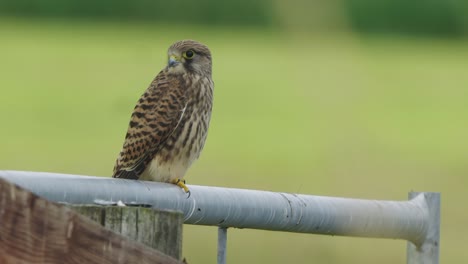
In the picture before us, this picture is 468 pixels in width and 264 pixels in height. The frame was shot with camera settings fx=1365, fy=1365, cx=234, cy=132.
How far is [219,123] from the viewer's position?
1639 cm

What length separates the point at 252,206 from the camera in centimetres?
268

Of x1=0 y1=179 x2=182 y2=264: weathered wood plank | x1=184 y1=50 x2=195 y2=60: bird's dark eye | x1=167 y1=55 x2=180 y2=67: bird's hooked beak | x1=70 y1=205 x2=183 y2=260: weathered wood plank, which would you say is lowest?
x1=0 y1=179 x2=182 y2=264: weathered wood plank

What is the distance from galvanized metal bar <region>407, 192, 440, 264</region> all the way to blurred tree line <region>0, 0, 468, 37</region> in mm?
14098

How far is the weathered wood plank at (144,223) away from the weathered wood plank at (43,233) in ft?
0.38

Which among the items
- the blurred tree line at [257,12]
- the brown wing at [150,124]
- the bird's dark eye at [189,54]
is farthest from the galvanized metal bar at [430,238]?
the blurred tree line at [257,12]

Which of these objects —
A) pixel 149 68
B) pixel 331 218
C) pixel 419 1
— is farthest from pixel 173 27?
pixel 331 218

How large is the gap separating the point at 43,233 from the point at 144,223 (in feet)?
0.81

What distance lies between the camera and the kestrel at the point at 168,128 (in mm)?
4250

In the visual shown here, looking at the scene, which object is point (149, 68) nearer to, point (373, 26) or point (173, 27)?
point (173, 27)

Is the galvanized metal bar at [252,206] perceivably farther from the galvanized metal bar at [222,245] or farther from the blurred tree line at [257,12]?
the blurred tree line at [257,12]

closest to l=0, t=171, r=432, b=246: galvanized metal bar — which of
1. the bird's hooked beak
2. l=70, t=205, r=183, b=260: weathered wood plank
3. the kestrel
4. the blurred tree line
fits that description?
l=70, t=205, r=183, b=260: weathered wood plank

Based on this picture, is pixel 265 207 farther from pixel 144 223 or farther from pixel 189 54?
pixel 189 54

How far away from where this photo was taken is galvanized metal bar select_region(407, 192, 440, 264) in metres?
3.27

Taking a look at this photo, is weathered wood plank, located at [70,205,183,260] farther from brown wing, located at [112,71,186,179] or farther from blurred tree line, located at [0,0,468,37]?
blurred tree line, located at [0,0,468,37]
